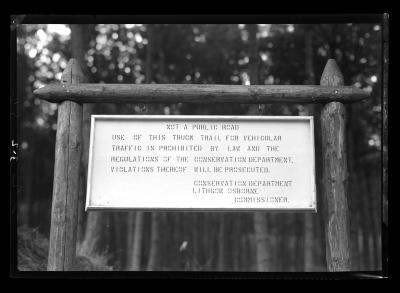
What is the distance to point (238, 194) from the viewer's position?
4.41 meters

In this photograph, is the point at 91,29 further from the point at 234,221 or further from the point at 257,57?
the point at 234,221

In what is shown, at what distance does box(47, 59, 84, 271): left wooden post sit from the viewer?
4352 millimetres

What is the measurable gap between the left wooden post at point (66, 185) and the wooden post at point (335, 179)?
228cm

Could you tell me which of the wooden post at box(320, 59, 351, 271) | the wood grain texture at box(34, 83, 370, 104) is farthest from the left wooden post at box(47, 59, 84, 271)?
the wooden post at box(320, 59, 351, 271)

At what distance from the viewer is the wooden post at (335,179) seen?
14.4 feet

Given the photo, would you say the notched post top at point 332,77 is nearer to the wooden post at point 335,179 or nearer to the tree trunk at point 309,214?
the wooden post at point 335,179

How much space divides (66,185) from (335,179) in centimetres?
243

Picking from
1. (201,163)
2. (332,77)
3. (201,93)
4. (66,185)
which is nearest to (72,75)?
(66,185)

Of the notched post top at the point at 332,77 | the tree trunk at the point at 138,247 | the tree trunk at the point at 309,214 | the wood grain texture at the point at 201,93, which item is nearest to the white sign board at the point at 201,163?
the wood grain texture at the point at 201,93

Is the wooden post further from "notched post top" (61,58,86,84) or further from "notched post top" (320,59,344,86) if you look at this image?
"notched post top" (61,58,86,84)

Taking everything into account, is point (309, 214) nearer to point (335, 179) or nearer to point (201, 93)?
point (335, 179)

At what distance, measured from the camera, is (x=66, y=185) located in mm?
4453

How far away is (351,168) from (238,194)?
9.06 metres

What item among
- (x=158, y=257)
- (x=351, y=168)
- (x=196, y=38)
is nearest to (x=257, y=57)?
(x=196, y=38)
